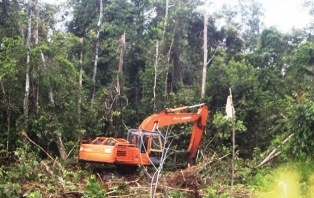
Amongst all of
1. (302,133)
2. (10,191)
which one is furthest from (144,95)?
(10,191)

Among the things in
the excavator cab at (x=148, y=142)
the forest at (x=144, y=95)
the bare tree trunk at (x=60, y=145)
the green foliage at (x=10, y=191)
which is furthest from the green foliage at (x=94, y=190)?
the bare tree trunk at (x=60, y=145)

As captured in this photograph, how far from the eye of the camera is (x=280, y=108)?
680 inches

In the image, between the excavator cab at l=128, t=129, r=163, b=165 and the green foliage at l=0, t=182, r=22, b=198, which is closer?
the green foliage at l=0, t=182, r=22, b=198

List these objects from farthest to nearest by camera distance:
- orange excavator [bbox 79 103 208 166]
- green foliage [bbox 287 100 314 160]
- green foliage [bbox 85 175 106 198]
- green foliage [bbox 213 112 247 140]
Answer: green foliage [bbox 213 112 247 140] < orange excavator [bbox 79 103 208 166] < green foliage [bbox 287 100 314 160] < green foliage [bbox 85 175 106 198]

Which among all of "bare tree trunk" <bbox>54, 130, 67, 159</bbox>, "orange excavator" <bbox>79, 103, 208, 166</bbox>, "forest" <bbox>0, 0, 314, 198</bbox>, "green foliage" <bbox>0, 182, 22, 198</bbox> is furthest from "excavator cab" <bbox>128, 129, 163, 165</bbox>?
"green foliage" <bbox>0, 182, 22, 198</bbox>

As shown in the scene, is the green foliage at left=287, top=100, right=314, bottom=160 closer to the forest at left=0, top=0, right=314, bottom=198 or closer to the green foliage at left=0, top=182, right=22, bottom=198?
the forest at left=0, top=0, right=314, bottom=198

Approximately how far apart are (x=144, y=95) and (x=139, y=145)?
876cm

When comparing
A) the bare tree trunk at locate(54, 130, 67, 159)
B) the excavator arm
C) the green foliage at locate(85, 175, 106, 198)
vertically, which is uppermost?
the excavator arm

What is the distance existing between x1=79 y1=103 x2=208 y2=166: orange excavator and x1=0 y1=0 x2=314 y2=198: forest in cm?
43

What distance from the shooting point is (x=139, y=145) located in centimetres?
1091

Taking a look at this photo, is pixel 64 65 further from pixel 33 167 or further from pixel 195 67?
pixel 195 67

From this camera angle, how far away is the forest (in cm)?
889

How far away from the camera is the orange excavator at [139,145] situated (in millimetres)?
10109

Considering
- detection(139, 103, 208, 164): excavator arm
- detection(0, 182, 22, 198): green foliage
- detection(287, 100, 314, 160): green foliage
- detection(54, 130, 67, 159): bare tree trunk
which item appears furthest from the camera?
detection(54, 130, 67, 159): bare tree trunk
